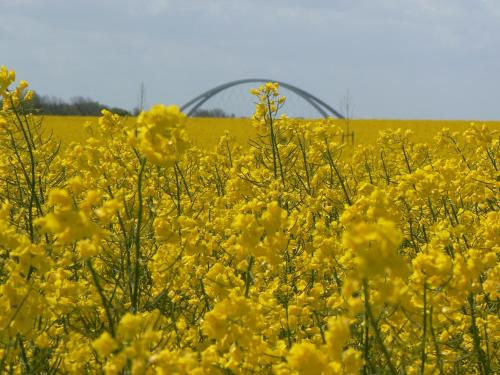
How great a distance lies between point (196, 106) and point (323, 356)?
4144 cm

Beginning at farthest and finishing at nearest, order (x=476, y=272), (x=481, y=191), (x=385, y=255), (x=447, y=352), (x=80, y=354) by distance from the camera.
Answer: (x=481, y=191) → (x=447, y=352) → (x=80, y=354) → (x=476, y=272) → (x=385, y=255)

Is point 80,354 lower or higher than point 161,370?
lower

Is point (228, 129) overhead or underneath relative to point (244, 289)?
overhead

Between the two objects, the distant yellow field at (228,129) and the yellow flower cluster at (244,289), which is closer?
the yellow flower cluster at (244,289)

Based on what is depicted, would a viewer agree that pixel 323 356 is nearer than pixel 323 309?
Yes

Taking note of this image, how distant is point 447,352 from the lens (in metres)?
2.65

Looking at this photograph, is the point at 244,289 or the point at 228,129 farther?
the point at 228,129

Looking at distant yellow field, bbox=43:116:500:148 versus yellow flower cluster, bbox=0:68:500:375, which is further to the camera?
distant yellow field, bbox=43:116:500:148

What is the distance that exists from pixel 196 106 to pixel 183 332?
40330 mm

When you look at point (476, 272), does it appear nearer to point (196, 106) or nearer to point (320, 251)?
point (320, 251)

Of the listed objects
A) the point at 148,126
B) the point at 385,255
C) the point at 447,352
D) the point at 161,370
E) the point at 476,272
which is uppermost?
the point at 148,126

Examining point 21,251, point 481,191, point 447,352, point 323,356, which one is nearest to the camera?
point 323,356

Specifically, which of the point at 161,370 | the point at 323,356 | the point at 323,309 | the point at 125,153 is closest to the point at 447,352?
the point at 323,309

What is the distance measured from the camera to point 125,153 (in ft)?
16.4
